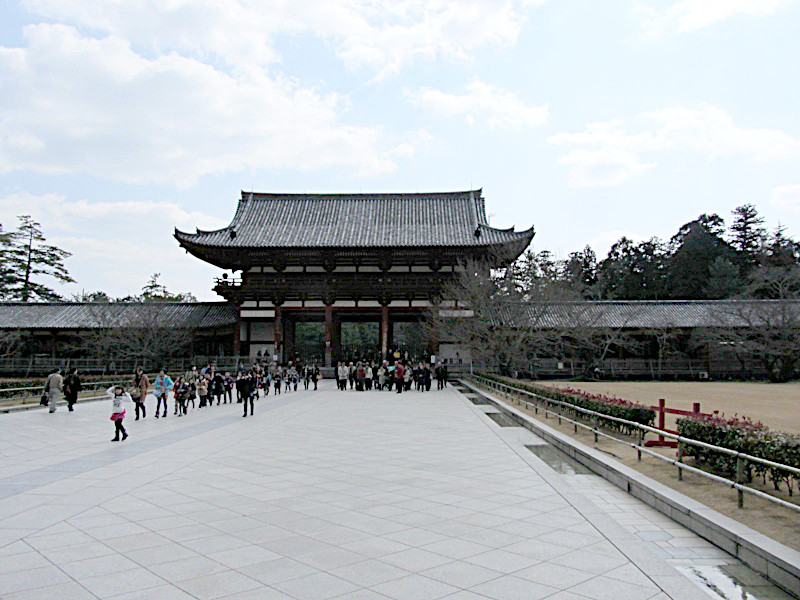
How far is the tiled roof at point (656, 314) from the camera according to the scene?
30.3 m

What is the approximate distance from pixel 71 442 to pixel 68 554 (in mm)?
7230

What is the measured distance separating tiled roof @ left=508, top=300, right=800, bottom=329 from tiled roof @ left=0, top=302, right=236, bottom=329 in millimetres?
19459

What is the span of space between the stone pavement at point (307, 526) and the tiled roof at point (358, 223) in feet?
84.2

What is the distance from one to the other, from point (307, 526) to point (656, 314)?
1371 inches

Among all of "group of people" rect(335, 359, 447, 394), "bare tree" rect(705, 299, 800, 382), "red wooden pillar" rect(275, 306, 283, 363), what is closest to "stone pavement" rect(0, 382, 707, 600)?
"group of people" rect(335, 359, 447, 394)

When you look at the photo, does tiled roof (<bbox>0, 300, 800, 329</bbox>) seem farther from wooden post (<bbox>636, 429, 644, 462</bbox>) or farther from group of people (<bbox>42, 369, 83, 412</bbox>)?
wooden post (<bbox>636, 429, 644, 462</bbox>)

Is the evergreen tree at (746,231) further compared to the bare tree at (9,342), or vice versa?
the evergreen tree at (746,231)

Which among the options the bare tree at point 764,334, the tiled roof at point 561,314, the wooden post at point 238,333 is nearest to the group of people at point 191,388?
the wooden post at point 238,333

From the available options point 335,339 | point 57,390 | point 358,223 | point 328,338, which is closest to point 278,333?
point 328,338


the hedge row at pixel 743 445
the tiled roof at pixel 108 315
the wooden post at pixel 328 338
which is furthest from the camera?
the wooden post at pixel 328 338

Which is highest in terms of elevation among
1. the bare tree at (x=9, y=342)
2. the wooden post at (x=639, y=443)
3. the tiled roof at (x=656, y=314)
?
the tiled roof at (x=656, y=314)

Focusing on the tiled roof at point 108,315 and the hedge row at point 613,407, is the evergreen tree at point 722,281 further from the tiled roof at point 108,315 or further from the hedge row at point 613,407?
the hedge row at point 613,407

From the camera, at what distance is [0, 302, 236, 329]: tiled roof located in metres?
34.1

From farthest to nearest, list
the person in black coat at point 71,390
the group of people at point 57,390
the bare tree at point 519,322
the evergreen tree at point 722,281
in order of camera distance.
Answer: the evergreen tree at point 722,281 → the bare tree at point 519,322 → the person in black coat at point 71,390 → the group of people at point 57,390
